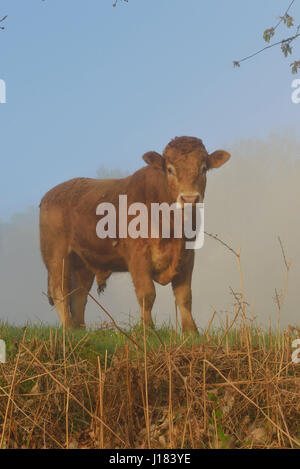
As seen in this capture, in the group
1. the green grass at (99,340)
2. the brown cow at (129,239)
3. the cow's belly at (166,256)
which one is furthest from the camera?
the cow's belly at (166,256)

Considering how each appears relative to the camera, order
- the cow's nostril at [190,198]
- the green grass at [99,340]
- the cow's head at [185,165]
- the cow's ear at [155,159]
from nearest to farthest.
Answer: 1. the green grass at [99,340]
2. the cow's nostril at [190,198]
3. the cow's head at [185,165]
4. the cow's ear at [155,159]

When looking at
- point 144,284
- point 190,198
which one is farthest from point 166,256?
point 190,198

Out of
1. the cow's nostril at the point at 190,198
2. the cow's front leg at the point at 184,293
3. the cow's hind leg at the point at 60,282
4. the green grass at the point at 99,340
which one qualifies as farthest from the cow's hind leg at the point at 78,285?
the cow's nostril at the point at 190,198

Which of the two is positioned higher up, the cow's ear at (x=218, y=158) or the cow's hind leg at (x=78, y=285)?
the cow's ear at (x=218, y=158)

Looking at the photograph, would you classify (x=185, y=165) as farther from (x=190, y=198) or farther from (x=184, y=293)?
(x=184, y=293)

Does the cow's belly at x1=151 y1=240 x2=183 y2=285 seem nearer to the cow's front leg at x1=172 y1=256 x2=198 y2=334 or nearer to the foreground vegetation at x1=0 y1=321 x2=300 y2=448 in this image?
the cow's front leg at x1=172 y1=256 x2=198 y2=334

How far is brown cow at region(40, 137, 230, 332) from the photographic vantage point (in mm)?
8680

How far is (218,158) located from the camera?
30.1 ft

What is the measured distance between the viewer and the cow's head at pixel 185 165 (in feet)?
27.9

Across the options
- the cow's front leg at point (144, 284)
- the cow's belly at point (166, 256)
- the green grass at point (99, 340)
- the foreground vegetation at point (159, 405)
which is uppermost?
the cow's belly at point (166, 256)

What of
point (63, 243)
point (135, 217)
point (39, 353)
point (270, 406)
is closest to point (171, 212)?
point (135, 217)

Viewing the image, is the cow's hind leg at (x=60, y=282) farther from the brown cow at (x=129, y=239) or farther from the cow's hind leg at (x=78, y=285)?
the cow's hind leg at (x=78, y=285)

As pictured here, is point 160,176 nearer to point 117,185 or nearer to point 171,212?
point 171,212
